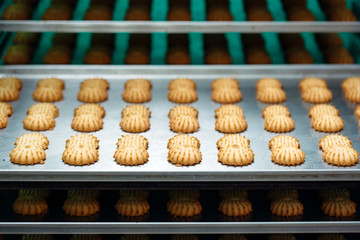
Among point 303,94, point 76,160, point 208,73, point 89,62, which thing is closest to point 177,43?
point 208,73

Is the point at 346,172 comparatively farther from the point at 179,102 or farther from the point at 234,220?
the point at 179,102

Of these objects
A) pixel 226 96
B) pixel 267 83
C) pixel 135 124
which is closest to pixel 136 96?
pixel 135 124

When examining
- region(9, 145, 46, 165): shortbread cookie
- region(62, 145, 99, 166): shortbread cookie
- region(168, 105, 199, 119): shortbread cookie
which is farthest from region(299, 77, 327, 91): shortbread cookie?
region(9, 145, 46, 165): shortbread cookie

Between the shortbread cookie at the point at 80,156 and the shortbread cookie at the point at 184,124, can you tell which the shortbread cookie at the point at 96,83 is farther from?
the shortbread cookie at the point at 80,156

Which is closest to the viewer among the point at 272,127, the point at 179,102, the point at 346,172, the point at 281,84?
the point at 346,172

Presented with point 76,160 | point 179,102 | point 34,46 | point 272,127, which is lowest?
point 76,160

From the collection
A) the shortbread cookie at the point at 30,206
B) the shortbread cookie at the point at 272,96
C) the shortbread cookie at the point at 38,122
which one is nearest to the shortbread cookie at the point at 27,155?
the shortbread cookie at the point at 30,206
